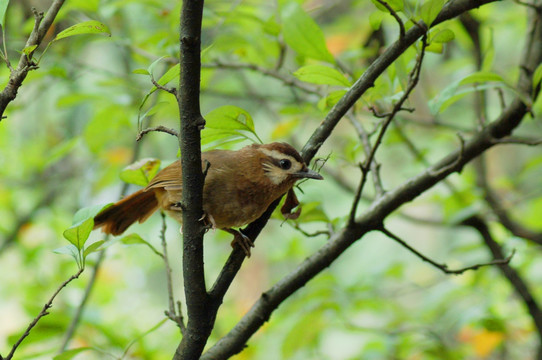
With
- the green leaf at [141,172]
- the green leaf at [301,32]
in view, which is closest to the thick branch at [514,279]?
the green leaf at [301,32]

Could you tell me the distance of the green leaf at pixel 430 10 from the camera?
5.18ft

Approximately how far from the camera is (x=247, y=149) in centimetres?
244

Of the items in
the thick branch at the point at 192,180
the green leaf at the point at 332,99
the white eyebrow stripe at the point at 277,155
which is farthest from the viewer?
the white eyebrow stripe at the point at 277,155

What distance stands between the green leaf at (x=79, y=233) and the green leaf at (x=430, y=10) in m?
1.09

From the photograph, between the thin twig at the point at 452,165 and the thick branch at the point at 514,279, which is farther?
the thick branch at the point at 514,279

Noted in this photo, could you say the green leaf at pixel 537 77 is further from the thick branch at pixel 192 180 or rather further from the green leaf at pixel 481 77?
the thick branch at pixel 192 180

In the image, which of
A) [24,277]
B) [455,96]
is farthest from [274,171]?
[24,277]

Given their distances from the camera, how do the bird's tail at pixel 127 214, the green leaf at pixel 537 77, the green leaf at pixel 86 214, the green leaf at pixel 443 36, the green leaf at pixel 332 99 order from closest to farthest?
the green leaf at pixel 86 214
the green leaf at pixel 443 36
the green leaf at pixel 332 99
the green leaf at pixel 537 77
the bird's tail at pixel 127 214

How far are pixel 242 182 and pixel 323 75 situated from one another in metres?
0.62

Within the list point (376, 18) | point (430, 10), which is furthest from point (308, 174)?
point (430, 10)

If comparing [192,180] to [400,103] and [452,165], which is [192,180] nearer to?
[400,103]

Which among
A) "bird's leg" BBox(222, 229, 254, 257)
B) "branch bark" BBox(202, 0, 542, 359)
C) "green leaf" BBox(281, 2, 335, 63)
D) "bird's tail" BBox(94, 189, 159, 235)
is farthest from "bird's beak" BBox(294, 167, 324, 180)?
"bird's tail" BBox(94, 189, 159, 235)

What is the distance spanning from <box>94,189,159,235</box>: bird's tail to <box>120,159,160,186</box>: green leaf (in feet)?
2.04

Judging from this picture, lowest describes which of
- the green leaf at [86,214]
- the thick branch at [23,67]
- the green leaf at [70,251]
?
the green leaf at [70,251]
